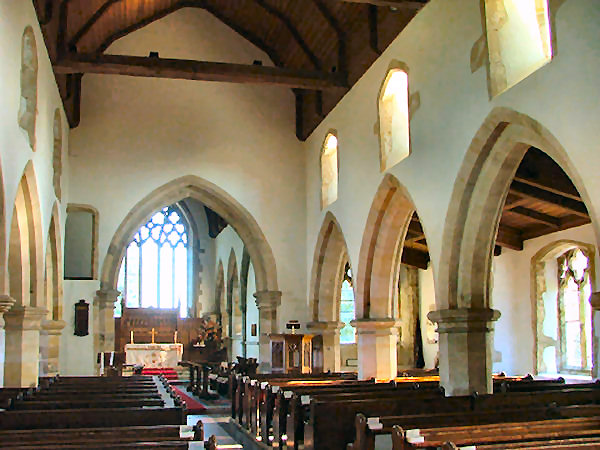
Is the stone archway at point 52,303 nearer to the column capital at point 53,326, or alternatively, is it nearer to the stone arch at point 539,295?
the column capital at point 53,326

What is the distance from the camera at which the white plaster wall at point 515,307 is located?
47.3 ft

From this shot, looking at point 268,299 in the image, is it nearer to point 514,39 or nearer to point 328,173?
point 328,173

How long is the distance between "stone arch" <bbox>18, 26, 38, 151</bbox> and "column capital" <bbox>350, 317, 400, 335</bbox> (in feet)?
18.6

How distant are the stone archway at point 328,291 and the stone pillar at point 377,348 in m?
A: 2.50

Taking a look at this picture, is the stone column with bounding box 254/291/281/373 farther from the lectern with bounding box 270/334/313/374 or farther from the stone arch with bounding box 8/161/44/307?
the stone arch with bounding box 8/161/44/307

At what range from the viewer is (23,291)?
9.91m

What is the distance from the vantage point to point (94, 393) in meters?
7.55

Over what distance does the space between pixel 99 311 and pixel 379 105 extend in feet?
22.5

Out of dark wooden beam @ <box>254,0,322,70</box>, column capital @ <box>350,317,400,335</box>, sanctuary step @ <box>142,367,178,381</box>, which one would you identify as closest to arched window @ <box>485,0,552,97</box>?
column capital @ <box>350,317,400,335</box>

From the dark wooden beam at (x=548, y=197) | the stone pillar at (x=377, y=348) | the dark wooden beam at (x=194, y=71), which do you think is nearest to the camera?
the dark wooden beam at (x=548, y=197)

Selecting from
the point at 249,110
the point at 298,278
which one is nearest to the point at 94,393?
the point at 298,278

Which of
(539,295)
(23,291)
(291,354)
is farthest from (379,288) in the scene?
(23,291)

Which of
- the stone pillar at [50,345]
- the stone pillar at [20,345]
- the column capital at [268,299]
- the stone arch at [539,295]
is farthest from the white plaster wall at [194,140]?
the stone arch at [539,295]

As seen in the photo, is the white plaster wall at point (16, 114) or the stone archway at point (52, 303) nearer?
the white plaster wall at point (16, 114)
